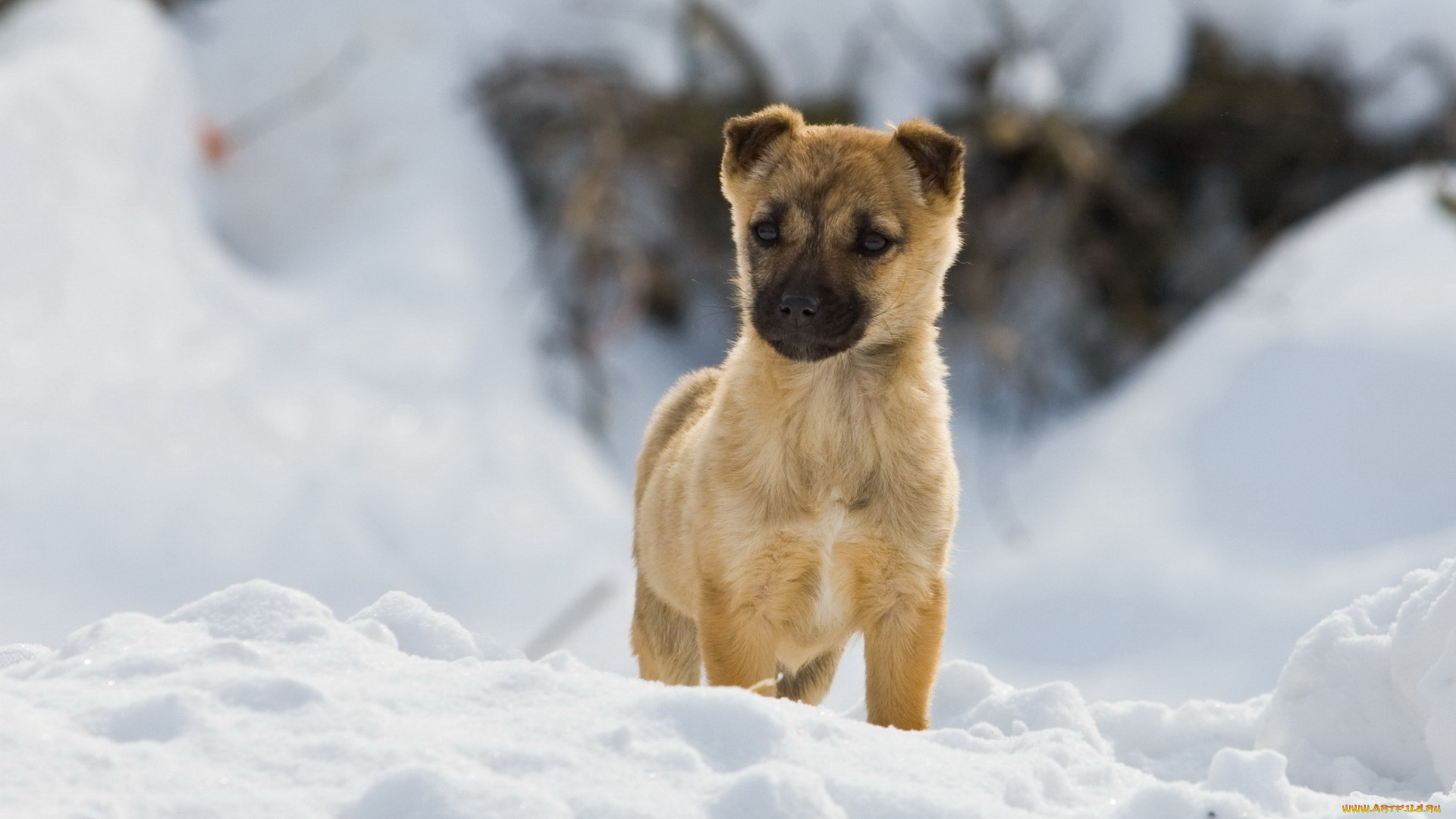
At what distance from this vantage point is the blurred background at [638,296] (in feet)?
26.3

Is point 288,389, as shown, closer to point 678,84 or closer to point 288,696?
point 678,84

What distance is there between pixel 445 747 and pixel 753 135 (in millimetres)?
2474

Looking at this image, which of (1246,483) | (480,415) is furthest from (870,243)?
(1246,483)

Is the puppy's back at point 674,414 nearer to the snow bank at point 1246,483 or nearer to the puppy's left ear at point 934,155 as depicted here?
the puppy's left ear at point 934,155

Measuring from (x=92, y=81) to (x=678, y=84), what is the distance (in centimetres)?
374

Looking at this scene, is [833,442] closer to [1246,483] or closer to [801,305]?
[801,305]

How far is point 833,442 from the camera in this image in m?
4.01

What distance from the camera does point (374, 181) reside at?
31.7 ft

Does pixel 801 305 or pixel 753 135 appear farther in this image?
pixel 753 135

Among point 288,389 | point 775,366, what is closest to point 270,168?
point 288,389

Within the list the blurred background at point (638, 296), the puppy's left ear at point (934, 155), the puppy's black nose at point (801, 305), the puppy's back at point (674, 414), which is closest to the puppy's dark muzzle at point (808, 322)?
the puppy's black nose at point (801, 305)

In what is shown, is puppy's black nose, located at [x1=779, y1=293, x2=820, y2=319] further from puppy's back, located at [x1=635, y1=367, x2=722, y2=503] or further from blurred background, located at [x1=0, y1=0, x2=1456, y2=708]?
blurred background, located at [x1=0, y1=0, x2=1456, y2=708]

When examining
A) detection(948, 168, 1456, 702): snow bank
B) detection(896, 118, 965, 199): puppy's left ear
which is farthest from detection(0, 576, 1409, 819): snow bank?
detection(948, 168, 1456, 702): snow bank

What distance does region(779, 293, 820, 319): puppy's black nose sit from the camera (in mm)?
3916
